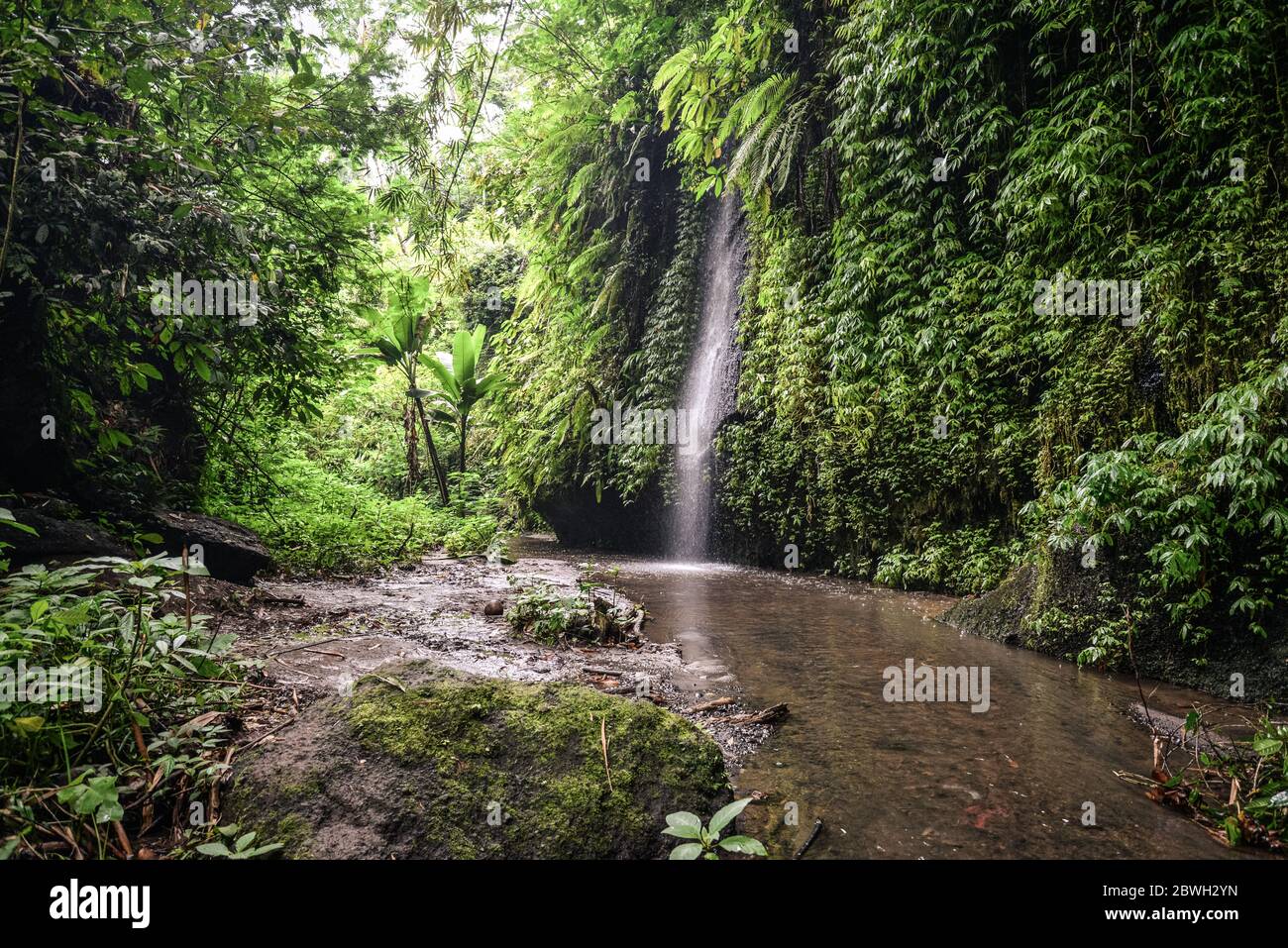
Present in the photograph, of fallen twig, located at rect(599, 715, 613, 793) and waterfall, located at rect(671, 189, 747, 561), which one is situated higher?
waterfall, located at rect(671, 189, 747, 561)

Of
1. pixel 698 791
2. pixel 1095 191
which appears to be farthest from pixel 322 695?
pixel 1095 191

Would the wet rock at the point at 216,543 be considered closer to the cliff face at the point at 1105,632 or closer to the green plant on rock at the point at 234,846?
the green plant on rock at the point at 234,846

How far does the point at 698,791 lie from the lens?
190 cm

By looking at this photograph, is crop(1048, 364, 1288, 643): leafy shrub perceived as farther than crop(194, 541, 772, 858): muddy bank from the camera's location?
Yes

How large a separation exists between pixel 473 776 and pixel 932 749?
1725mm

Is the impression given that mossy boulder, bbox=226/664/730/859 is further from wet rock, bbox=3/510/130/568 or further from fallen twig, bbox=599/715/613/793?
wet rock, bbox=3/510/130/568

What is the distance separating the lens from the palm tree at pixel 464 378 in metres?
12.9

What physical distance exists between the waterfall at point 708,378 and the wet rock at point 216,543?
585 centimetres

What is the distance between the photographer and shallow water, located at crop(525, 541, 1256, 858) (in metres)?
1.83
